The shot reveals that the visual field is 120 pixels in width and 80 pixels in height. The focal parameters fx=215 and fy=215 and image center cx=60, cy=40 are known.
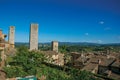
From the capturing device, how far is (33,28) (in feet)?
140

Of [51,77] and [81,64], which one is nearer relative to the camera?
[51,77]

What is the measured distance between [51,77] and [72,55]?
1457 inches

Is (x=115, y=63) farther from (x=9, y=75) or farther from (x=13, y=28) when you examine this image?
(x=9, y=75)

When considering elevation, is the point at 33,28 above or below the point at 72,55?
above

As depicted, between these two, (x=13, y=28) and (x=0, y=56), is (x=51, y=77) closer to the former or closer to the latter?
(x=0, y=56)

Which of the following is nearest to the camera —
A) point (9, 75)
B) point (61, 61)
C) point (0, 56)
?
point (9, 75)

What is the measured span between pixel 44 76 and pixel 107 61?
27.0 metres

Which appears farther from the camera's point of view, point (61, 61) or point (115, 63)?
point (61, 61)

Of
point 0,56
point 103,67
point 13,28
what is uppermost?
point 13,28

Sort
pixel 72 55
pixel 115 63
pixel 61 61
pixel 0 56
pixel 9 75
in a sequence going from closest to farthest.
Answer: pixel 9 75 → pixel 0 56 → pixel 115 63 → pixel 61 61 → pixel 72 55

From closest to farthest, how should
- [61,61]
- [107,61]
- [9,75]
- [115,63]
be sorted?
[9,75]
[115,63]
[107,61]
[61,61]

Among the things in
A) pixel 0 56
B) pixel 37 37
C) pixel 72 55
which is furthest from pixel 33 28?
pixel 0 56

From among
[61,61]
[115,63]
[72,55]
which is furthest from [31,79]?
[72,55]

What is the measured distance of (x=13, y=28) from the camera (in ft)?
131
